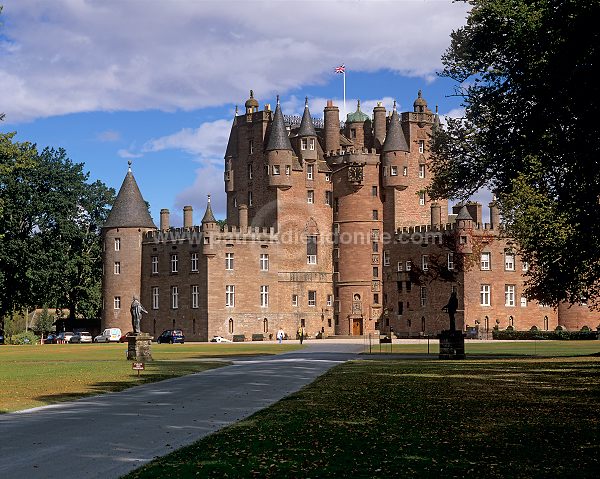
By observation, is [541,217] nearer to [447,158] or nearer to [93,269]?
[447,158]

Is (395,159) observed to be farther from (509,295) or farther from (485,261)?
(509,295)

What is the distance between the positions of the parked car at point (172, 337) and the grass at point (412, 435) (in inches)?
2392

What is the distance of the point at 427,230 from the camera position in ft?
305

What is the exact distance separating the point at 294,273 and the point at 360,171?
12.4 m

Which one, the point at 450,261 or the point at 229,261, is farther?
the point at 229,261

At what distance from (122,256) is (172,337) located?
12179 millimetres

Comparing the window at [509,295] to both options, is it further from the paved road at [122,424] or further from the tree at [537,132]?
the paved road at [122,424]

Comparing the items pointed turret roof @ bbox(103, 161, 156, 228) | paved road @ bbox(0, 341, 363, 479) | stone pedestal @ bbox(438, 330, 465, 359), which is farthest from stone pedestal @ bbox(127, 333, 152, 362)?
pointed turret roof @ bbox(103, 161, 156, 228)

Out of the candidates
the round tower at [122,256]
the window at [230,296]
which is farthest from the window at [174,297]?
the window at [230,296]

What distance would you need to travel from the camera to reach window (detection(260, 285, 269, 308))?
3716 inches

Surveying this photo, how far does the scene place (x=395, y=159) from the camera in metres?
97.7

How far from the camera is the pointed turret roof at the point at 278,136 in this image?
A: 96250 millimetres

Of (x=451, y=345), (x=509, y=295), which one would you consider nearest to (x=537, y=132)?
(x=451, y=345)

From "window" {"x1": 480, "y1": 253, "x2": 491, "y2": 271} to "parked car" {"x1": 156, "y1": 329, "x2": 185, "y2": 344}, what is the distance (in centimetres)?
2911
